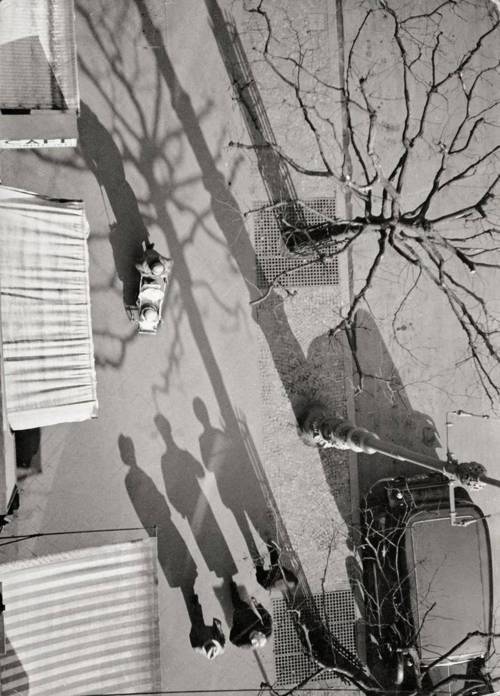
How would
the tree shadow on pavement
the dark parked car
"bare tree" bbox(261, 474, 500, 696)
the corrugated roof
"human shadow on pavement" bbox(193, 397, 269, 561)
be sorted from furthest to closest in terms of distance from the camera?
the tree shadow on pavement < "human shadow on pavement" bbox(193, 397, 269, 561) < the dark parked car < "bare tree" bbox(261, 474, 500, 696) < the corrugated roof

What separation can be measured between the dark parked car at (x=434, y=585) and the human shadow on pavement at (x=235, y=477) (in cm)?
208

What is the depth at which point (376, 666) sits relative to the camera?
1190 centimetres

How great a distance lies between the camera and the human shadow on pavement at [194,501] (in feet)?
37.3

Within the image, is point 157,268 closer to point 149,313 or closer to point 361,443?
point 149,313

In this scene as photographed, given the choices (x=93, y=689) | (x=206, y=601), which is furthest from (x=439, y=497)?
(x=93, y=689)

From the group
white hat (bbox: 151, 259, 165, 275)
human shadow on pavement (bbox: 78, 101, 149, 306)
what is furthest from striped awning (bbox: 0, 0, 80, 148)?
white hat (bbox: 151, 259, 165, 275)

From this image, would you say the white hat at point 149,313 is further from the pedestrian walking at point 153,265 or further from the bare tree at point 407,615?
the bare tree at point 407,615

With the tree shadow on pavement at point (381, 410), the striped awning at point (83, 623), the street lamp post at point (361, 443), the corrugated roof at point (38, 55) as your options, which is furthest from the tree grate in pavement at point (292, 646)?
the corrugated roof at point (38, 55)

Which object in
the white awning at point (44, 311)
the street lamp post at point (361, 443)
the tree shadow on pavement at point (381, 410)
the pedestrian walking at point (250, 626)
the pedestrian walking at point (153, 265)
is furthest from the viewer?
the tree shadow on pavement at point (381, 410)

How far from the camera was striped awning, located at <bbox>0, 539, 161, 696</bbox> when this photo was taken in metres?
9.05

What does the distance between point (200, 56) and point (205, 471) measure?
7650mm

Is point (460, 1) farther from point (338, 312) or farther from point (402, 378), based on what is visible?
point (402, 378)

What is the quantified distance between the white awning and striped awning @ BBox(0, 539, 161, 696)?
2212 millimetres

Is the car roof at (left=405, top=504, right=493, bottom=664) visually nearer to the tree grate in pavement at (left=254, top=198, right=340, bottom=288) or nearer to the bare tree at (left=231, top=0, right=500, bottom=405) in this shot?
the bare tree at (left=231, top=0, right=500, bottom=405)
